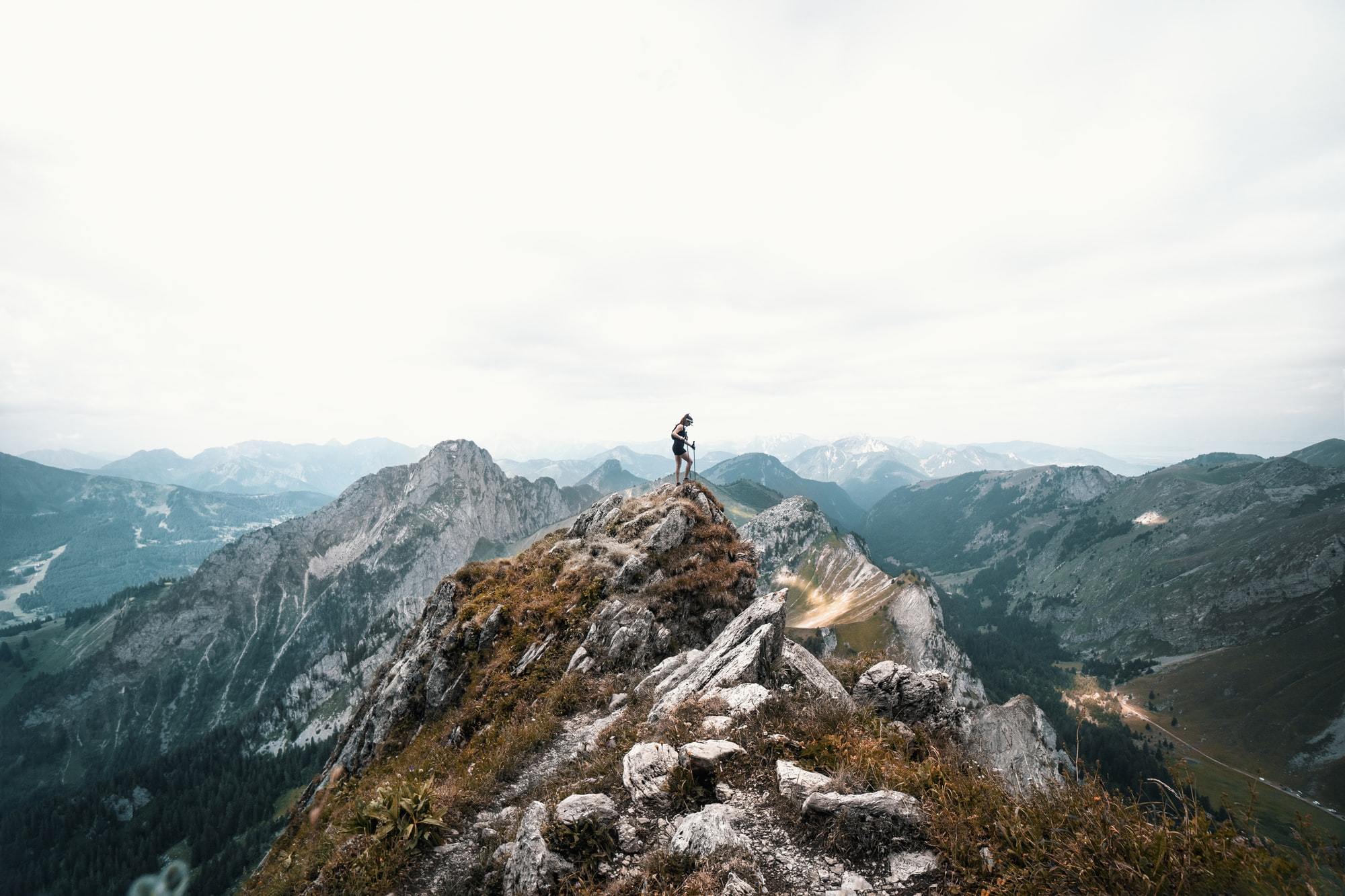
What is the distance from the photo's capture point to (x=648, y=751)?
31.7ft

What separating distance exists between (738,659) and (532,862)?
683 centimetres

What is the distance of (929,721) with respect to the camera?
38.6ft

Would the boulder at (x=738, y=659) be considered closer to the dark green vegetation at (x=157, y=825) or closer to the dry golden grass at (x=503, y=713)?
the dry golden grass at (x=503, y=713)

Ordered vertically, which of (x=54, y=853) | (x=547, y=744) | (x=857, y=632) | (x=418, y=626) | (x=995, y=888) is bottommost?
(x=54, y=853)

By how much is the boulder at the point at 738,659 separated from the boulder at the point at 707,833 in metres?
3.54

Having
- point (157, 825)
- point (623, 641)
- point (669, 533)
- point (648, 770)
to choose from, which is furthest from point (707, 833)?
point (157, 825)

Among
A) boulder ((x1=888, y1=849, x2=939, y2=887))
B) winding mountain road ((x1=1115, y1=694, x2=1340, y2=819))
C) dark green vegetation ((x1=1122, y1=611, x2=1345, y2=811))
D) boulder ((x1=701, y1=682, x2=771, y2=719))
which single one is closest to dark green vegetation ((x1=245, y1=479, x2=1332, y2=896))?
boulder ((x1=888, y1=849, x2=939, y2=887))

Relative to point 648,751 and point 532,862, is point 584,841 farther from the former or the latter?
point 648,751

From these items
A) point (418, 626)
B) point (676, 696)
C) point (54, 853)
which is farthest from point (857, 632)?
point (54, 853)

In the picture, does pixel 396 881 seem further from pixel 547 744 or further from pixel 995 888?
pixel 995 888

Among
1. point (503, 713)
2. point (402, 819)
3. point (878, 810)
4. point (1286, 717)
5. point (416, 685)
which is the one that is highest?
point (878, 810)

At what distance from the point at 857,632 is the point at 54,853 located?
248 meters

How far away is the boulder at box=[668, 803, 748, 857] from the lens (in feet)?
23.4

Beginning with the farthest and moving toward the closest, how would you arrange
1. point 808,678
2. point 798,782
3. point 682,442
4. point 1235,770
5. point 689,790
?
point 1235,770 < point 682,442 < point 808,678 < point 689,790 < point 798,782
